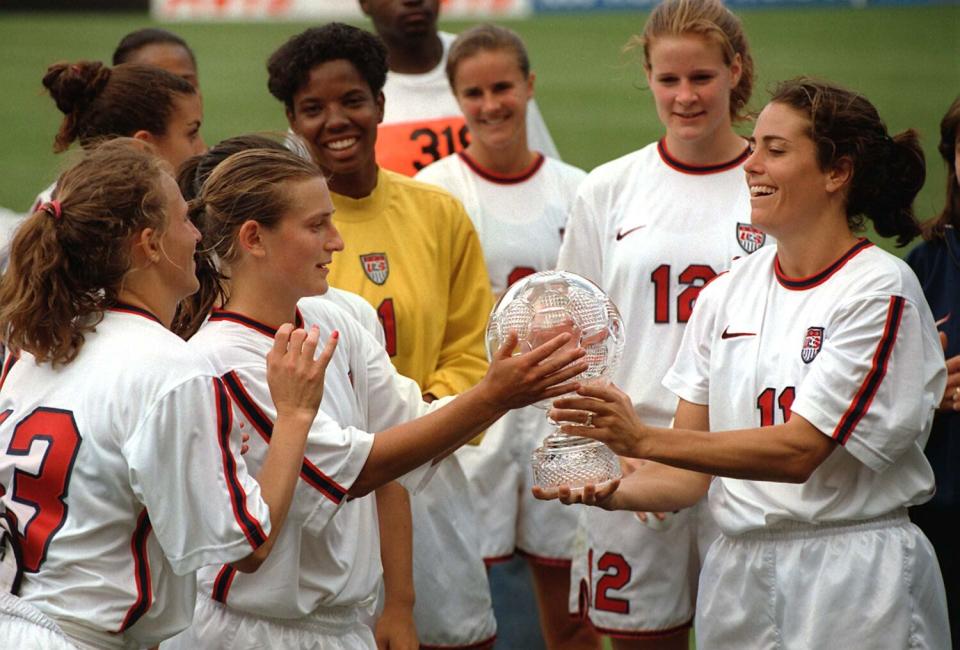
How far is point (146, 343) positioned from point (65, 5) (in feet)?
68.2

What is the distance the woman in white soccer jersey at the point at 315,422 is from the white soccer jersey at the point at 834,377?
1.86ft

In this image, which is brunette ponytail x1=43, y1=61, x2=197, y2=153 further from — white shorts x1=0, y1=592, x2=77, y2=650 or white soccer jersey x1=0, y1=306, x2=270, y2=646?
white shorts x1=0, y1=592, x2=77, y2=650

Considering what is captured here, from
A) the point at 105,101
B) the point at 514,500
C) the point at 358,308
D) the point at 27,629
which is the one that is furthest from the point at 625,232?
the point at 27,629

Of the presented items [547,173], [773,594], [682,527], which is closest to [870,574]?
[773,594]

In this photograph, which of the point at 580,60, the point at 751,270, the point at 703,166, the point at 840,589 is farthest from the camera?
the point at 580,60

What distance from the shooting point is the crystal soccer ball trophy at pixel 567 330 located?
124 inches

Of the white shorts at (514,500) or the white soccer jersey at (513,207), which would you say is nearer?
the white shorts at (514,500)

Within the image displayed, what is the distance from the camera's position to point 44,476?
270 cm

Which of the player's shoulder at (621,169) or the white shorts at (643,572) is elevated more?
the player's shoulder at (621,169)

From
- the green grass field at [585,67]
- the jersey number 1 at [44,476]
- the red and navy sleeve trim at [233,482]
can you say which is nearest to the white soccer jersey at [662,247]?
the red and navy sleeve trim at [233,482]

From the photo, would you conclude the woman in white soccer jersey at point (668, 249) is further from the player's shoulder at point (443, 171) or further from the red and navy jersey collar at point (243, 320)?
the red and navy jersey collar at point (243, 320)

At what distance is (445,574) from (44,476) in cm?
167

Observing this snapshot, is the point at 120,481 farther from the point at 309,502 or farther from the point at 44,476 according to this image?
the point at 309,502

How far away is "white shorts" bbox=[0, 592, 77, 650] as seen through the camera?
2.70m
